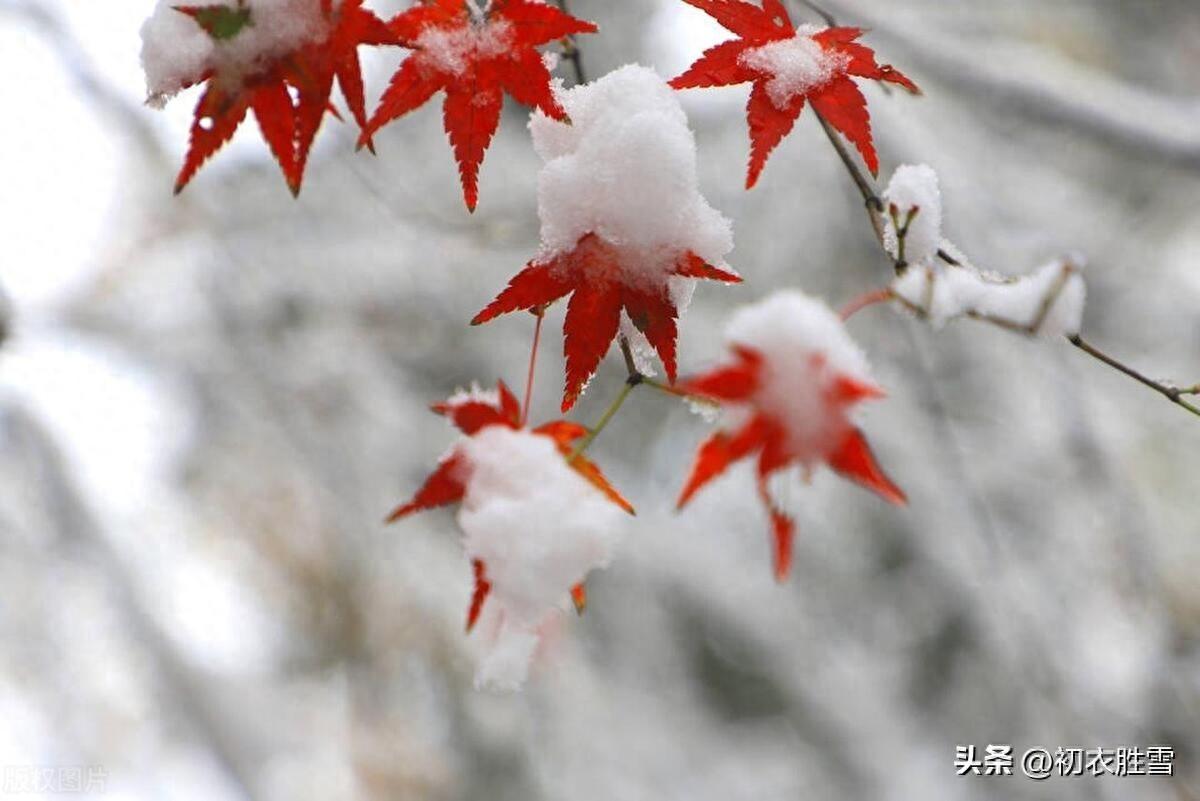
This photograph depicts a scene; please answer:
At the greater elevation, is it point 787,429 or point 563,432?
point 787,429

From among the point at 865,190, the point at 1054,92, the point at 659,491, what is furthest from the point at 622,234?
the point at 659,491

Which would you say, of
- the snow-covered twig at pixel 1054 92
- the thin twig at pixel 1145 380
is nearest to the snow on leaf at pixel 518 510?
the thin twig at pixel 1145 380

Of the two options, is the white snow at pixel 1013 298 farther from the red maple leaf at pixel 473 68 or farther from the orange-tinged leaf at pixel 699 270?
the red maple leaf at pixel 473 68

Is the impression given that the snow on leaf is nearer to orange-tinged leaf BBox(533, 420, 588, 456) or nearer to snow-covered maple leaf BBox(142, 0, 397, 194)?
orange-tinged leaf BBox(533, 420, 588, 456)

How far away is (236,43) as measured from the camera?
73cm

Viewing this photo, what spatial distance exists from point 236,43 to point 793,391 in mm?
540

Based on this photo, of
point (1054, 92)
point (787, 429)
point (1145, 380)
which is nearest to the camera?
point (787, 429)

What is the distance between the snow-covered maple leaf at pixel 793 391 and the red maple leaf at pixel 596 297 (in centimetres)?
20

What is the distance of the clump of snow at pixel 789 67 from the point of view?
854 millimetres

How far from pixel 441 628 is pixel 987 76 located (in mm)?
2437

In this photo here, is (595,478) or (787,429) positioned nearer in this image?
(787,429)

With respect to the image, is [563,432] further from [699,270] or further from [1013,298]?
[1013,298]

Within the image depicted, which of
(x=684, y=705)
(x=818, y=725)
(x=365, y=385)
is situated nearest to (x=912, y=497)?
(x=818, y=725)

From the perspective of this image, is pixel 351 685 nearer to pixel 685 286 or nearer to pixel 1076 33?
pixel 685 286
